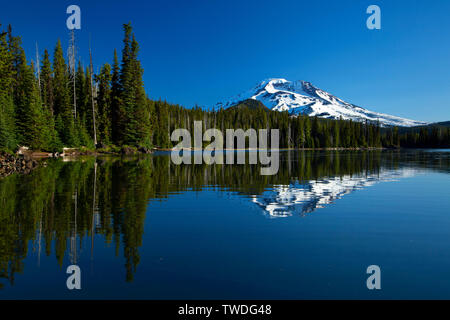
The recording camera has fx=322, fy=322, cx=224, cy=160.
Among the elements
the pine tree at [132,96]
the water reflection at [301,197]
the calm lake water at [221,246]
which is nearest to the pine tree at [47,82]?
the pine tree at [132,96]

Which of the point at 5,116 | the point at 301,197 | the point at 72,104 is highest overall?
the point at 72,104

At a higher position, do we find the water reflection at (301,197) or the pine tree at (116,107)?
the pine tree at (116,107)

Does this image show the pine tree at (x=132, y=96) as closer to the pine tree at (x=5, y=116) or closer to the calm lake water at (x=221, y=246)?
the pine tree at (x=5, y=116)

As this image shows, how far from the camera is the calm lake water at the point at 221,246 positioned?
5.42 m

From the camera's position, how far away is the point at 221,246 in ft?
25.2

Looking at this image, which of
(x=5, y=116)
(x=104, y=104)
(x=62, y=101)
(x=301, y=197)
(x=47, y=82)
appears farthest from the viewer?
(x=104, y=104)

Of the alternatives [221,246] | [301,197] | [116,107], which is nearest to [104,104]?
[116,107]

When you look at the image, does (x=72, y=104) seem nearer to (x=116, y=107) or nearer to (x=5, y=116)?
(x=116, y=107)

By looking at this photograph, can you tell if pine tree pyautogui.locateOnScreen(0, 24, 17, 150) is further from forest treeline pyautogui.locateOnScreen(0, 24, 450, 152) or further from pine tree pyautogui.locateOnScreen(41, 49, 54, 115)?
pine tree pyautogui.locateOnScreen(41, 49, 54, 115)

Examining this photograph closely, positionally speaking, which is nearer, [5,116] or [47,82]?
[5,116]

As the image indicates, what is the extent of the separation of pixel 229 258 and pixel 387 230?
531 cm
